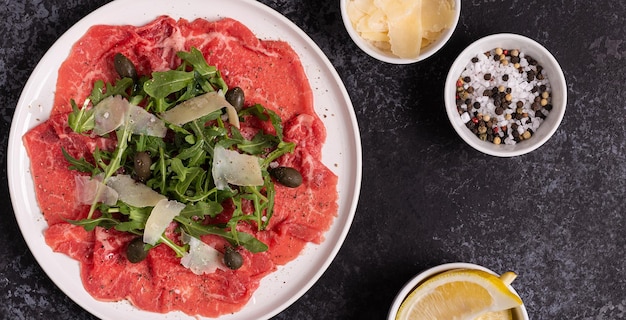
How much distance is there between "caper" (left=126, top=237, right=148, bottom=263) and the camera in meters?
2.71

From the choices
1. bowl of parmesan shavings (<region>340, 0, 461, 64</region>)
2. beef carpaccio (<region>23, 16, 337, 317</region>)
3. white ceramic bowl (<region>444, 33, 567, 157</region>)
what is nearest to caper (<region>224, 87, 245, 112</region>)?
beef carpaccio (<region>23, 16, 337, 317</region>)

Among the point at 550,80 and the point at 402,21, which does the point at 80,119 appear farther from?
the point at 550,80

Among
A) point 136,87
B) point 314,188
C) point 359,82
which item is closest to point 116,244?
point 136,87

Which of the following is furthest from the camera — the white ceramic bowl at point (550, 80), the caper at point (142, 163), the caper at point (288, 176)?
the white ceramic bowl at point (550, 80)

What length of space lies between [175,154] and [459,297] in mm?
1335

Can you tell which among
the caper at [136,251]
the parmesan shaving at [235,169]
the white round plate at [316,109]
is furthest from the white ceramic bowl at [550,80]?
the caper at [136,251]

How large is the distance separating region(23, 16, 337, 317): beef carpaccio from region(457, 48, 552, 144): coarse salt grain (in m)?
0.70

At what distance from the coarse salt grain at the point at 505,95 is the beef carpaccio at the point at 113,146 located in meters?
0.70

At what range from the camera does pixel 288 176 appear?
2.75m

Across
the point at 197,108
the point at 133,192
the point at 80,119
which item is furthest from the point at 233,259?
the point at 80,119

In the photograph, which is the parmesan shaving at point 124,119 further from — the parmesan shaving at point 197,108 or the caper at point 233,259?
the caper at point 233,259

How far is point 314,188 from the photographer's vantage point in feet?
9.41

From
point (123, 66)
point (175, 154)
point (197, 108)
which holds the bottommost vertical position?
point (175, 154)

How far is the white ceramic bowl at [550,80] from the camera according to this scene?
9.44 feet
